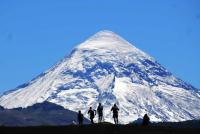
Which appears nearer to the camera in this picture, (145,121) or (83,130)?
(83,130)

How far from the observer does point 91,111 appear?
3787 inches

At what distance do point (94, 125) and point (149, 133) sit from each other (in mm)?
8459

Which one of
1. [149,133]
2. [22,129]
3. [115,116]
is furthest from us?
[115,116]

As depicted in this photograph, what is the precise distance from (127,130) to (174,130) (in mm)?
4993

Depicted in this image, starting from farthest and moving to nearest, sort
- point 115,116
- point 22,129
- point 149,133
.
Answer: point 115,116, point 22,129, point 149,133

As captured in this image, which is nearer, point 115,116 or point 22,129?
point 22,129

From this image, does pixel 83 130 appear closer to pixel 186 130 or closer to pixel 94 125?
pixel 94 125

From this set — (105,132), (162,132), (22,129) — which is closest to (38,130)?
(22,129)

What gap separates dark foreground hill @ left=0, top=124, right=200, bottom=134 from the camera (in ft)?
275

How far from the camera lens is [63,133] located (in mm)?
84812

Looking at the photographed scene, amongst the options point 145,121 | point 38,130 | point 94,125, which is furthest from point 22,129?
point 145,121

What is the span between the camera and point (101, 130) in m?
85.1

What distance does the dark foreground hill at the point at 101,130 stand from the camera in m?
83.9

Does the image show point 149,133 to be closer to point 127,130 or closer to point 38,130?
point 127,130
